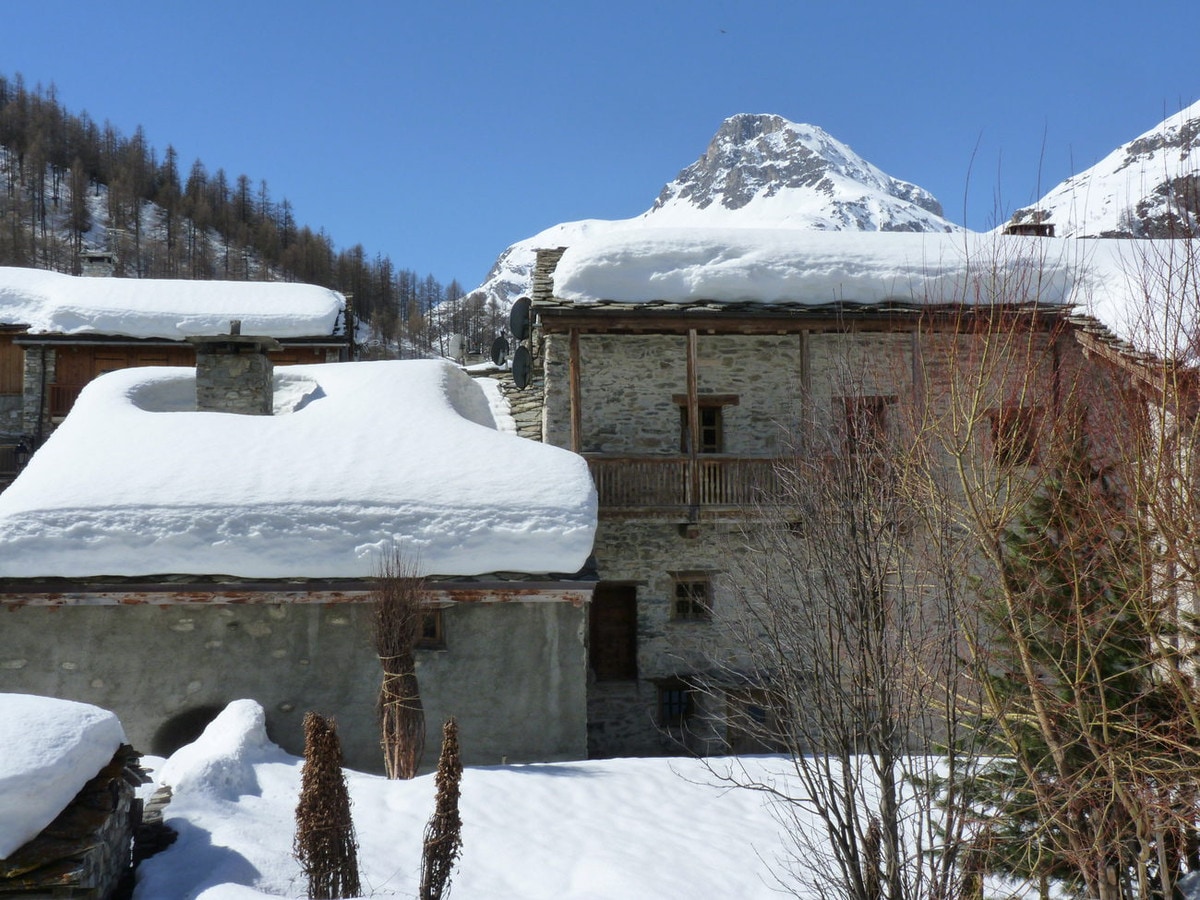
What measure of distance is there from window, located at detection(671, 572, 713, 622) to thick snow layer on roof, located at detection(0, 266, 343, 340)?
11809 mm

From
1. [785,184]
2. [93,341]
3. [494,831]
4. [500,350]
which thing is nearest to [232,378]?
[500,350]

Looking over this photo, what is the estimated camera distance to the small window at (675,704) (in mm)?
13547

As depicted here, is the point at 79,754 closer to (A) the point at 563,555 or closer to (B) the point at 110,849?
(B) the point at 110,849

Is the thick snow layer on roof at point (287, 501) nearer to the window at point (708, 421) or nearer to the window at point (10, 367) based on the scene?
the window at point (708, 421)

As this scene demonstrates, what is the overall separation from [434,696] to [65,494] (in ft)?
13.2

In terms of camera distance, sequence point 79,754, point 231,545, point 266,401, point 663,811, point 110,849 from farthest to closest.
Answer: point 266,401
point 231,545
point 663,811
point 110,849
point 79,754

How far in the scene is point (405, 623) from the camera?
27.9 ft

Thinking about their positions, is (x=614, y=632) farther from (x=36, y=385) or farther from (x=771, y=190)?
(x=771, y=190)

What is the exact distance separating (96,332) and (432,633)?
14922 millimetres

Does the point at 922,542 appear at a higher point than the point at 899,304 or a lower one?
lower

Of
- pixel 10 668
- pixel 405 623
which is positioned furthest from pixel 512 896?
pixel 10 668

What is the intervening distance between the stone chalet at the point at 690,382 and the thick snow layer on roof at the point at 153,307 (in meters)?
9.38

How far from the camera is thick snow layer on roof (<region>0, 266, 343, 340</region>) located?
21.2 meters

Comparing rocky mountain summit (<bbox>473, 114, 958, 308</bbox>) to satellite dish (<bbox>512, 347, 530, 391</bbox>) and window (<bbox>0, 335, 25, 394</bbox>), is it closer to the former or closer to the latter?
window (<bbox>0, 335, 25, 394</bbox>)
